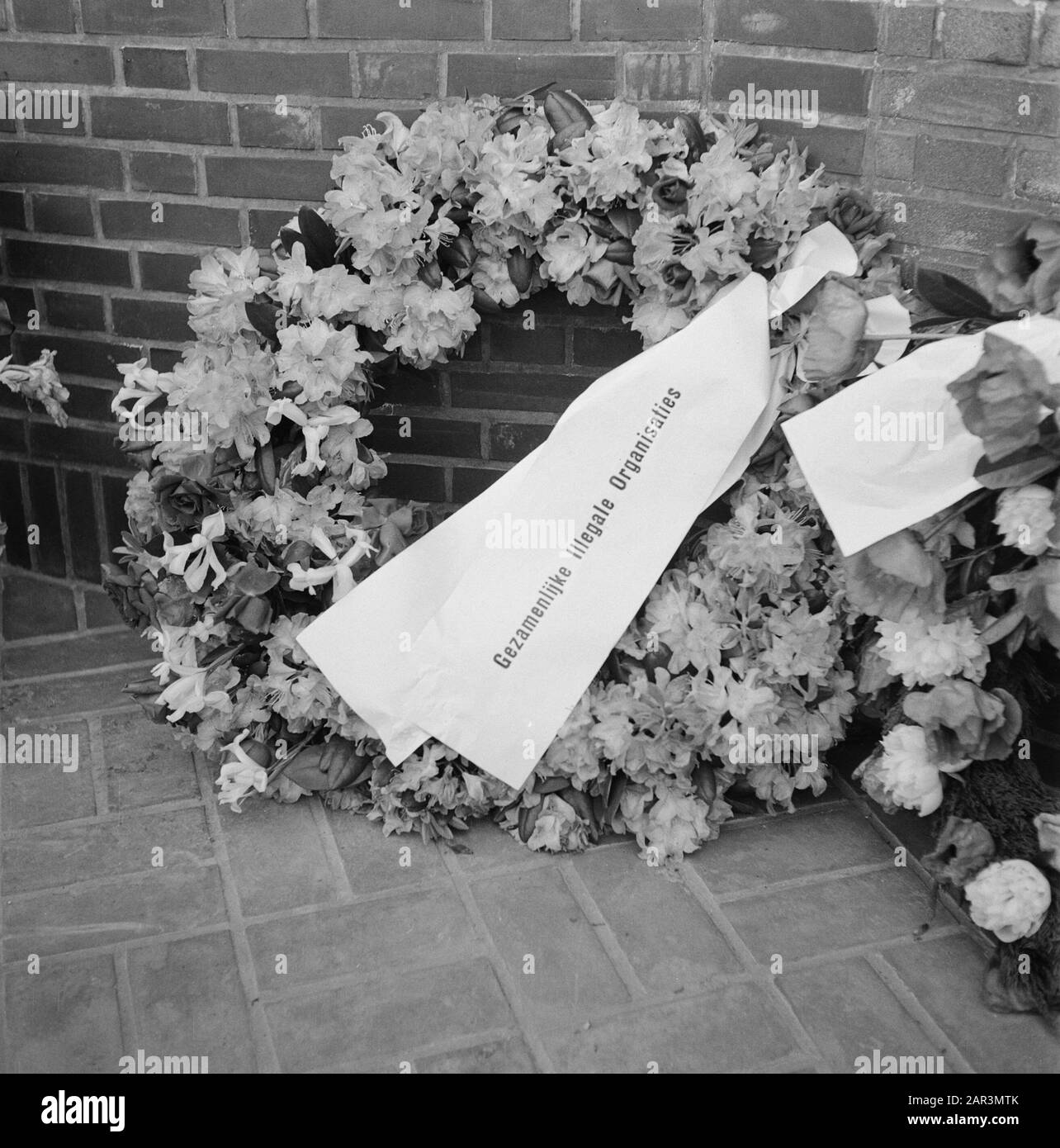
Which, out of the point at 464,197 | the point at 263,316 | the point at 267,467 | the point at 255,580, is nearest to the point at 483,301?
the point at 464,197

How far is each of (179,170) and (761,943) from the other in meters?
2.14

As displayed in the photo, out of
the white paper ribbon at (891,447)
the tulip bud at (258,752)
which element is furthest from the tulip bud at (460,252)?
the tulip bud at (258,752)

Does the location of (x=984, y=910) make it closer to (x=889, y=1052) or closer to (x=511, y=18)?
(x=889, y=1052)

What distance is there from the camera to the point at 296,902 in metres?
2.37

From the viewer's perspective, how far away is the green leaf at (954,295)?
2.17 meters

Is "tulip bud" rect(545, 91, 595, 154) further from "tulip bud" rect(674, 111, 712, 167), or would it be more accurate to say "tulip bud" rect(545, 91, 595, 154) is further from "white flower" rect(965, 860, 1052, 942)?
"white flower" rect(965, 860, 1052, 942)

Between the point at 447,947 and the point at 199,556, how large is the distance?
36.9 inches

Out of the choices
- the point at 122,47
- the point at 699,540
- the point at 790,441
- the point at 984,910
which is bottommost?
the point at 984,910

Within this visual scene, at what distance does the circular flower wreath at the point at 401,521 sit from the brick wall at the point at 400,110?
0.45 ft

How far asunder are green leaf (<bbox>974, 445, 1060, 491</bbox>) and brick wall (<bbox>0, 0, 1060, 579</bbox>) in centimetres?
57

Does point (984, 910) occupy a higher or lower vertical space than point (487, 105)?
lower
